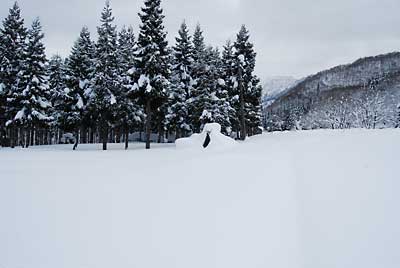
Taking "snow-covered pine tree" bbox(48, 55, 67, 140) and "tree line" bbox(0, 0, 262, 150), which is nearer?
"tree line" bbox(0, 0, 262, 150)

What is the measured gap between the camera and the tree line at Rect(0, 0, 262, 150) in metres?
25.5

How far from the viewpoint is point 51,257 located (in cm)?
460

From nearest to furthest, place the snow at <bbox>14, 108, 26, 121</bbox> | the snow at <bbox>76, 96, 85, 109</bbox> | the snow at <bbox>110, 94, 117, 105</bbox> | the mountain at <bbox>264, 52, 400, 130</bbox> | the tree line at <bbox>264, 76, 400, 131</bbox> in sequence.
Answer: the snow at <bbox>110, 94, 117, 105</bbox>
the snow at <bbox>14, 108, 26, 121</bbox>
the snow at <bbox>76, 96, 85, 109</bbox>
the tree line at <bbox>264, 76, 400, 131</bbox>
the mountain at <bbox>264, 52, 400, 130</bbox>

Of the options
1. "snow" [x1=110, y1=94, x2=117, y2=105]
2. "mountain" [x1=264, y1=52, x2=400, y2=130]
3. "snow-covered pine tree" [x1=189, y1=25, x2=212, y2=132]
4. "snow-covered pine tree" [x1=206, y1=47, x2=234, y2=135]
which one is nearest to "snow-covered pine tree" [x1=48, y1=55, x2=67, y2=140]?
"snow" [x1=110, y1=94, x2=117, y2=105]

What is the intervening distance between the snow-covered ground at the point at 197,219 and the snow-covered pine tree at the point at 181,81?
935 inches

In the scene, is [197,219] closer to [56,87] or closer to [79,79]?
[79,79]

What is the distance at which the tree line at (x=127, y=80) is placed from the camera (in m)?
25.5

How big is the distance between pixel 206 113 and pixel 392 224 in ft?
78.5

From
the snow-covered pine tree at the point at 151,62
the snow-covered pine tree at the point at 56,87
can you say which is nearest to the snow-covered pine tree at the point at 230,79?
the snow-covered pine tree at the point at 151,62

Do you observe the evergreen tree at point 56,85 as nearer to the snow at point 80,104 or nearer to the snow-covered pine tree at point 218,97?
the snow at point 80,104

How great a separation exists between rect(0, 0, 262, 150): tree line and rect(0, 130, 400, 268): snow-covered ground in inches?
667

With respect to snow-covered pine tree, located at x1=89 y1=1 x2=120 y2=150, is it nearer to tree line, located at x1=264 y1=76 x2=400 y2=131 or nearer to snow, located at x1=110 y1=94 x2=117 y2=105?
snow, located at x1=110 y1=94 x2=117 y2=105

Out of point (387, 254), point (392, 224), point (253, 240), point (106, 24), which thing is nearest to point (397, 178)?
point (392, 224)

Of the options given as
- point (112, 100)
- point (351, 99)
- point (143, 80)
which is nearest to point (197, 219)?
point (143, 80)
